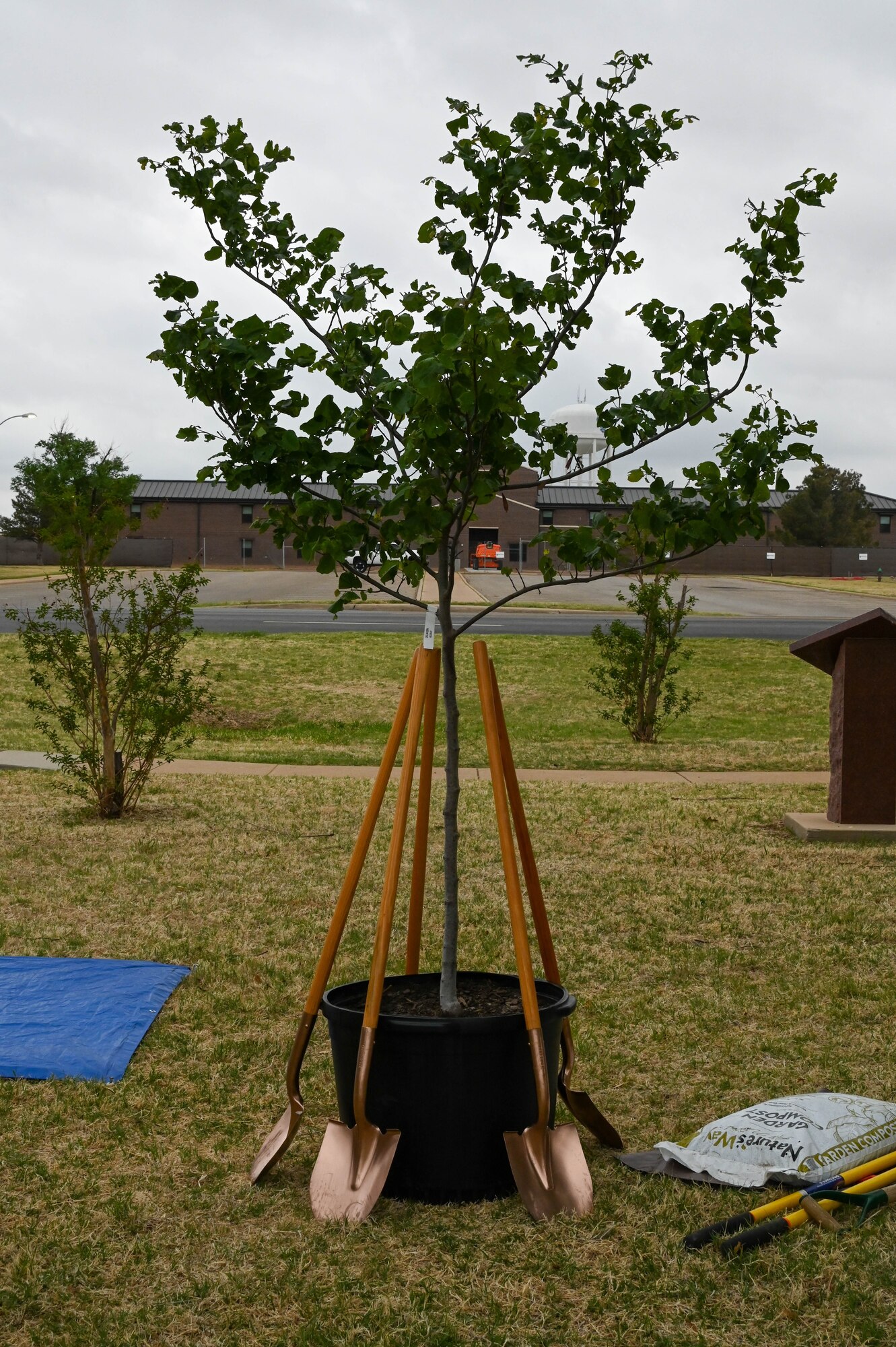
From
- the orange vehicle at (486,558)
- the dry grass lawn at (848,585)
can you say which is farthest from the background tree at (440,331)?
the orange vehicle at (486,558)

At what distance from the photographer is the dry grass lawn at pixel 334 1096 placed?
9.68ft

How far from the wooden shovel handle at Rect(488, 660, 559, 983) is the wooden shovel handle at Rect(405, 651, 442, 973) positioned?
0.54 ft

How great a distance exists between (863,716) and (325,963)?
A: 5642 mm

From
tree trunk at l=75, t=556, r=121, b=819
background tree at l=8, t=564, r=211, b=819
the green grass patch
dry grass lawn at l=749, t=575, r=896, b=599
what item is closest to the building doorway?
dry grass lawn at l=749, t=575, r=896, b=599

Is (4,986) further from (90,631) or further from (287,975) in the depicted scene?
(90,631)

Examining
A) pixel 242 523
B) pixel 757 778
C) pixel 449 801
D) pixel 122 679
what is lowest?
pixel 757 778

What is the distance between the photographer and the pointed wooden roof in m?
8.26

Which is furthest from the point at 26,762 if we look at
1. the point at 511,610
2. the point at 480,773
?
the point at 511,610

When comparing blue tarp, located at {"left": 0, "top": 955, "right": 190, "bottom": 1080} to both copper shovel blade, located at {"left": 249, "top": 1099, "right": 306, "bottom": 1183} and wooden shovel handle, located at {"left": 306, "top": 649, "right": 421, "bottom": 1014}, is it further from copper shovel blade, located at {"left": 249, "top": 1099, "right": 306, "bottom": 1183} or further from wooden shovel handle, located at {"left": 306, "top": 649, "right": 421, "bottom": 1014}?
wooden shovel handle, located at {"left": 306, "top": 649, "right": 421, "bottom": 1014}

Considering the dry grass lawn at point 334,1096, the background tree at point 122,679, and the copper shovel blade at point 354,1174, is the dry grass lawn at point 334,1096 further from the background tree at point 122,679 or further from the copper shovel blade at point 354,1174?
the background tree at point 122,679

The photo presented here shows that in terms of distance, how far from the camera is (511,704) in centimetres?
1588

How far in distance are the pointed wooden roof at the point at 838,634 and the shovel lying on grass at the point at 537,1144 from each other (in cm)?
495

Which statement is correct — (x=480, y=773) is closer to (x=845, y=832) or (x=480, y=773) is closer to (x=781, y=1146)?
(x=845, y=832)

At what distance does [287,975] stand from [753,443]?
313 cm
